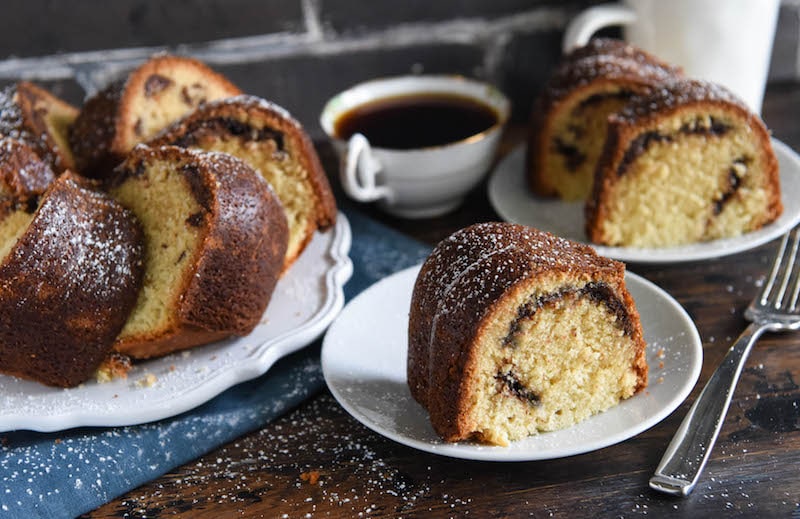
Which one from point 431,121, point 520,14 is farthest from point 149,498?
point 520,14

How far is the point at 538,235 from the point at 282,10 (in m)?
1.34

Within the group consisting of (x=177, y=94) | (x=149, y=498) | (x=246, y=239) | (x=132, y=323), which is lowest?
(x=149, y=498)

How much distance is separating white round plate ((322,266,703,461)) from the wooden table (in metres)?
0.07

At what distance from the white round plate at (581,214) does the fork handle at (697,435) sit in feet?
1.13

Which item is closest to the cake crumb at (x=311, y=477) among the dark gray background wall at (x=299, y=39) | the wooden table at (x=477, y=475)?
the wooden table at (x=477, y=475)

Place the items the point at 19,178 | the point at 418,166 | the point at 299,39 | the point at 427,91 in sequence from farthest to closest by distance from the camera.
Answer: the point at 299,39, the point at 427,91, the point at 418,166, the point at 19,178

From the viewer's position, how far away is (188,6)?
2.34m

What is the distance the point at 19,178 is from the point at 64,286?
29 centimetres

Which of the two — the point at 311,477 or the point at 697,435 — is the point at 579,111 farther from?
the point at 311,477

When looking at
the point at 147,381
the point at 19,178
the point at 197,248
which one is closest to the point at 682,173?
the point at 197,248

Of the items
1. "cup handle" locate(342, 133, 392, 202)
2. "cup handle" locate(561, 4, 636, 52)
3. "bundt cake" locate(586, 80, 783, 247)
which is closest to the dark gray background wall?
"cup handle" locate(561, 4, 636, 52)

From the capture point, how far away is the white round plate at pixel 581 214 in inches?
67.5

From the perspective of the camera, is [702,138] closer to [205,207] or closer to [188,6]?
[205,207]

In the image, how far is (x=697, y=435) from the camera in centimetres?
126
